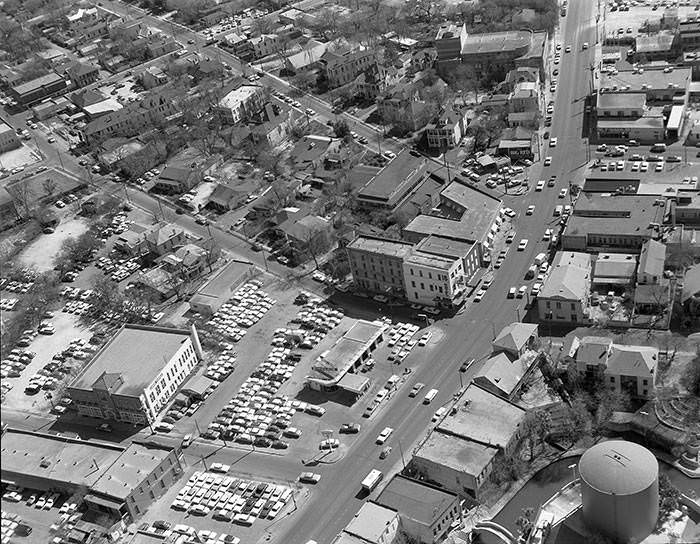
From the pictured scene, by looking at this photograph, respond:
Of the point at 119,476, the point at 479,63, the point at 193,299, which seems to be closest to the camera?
the point at 119,476

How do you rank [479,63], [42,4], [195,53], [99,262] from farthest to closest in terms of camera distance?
[42,4] < [195,53] < [479,63] < [99,262]

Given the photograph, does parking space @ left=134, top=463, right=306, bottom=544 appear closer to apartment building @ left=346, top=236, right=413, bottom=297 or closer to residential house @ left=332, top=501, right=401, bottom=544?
residential house @ left=332, top=501, right=401, bottom=544

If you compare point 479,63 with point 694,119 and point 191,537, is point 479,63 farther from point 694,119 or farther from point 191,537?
point 191,537

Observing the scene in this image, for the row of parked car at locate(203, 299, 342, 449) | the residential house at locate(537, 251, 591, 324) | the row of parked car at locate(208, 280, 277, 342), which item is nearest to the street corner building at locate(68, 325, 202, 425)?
the row of parked car at locate(208, 280, 277, 342)

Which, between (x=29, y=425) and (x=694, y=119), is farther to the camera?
(x=694, y=119)

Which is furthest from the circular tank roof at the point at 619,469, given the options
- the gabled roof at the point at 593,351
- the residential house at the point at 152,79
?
the residential house at the point at 152,79

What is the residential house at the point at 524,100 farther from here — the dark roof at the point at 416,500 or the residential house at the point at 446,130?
the dark roof at the point at 416,500

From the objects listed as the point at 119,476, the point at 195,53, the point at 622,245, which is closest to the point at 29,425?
the point at 119,476
